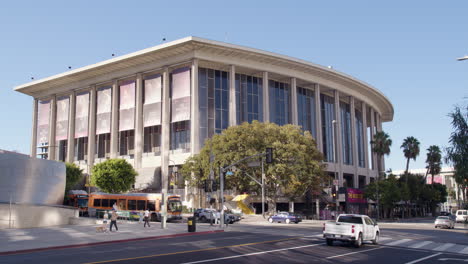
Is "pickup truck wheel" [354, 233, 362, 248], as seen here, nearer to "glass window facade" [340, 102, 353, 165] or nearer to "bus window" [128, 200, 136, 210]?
"bus window" [128, 200, 136, 210]

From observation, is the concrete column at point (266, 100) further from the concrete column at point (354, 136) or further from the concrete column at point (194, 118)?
the concrete column at point (354, 136)

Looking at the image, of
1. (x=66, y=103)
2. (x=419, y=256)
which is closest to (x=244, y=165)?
(x=419, y=256)

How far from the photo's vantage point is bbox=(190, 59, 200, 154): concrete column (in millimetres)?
77562

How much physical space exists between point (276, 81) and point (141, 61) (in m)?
27.9

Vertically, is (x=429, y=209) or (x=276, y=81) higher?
(x=276, y=81)

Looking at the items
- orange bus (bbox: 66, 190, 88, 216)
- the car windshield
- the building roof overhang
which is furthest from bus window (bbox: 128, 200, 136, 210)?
the building roof overhang

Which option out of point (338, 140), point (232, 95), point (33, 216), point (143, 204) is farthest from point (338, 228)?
point (338, 140)

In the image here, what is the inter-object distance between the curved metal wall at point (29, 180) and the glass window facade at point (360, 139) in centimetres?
8020

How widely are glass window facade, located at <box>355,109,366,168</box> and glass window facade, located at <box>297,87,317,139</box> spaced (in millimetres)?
20483

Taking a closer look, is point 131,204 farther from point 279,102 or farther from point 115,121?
point 279,102

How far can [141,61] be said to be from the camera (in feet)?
285

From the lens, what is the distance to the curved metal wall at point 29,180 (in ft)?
130

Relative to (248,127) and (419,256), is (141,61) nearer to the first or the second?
(248,127)

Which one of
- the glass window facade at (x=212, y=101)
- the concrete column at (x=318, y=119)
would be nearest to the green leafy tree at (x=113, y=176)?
the glass window facade at (x=212, y=101)
